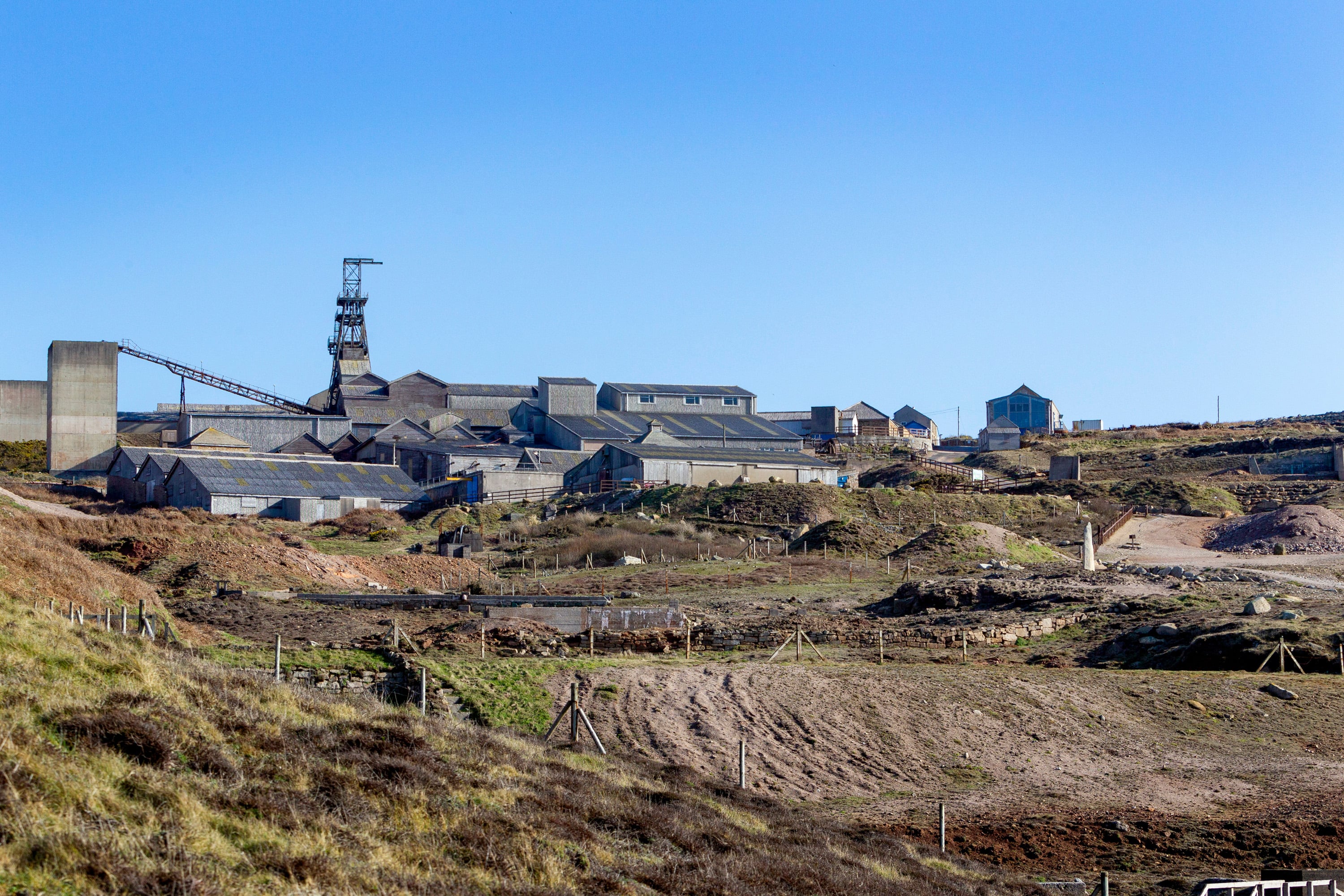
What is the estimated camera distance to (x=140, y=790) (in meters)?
9.80

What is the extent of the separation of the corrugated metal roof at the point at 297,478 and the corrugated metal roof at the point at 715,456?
13.1 metres

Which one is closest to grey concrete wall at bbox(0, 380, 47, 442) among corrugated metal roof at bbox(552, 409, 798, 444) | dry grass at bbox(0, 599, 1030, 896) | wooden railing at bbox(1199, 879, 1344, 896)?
corrugated metal roof at bbox(552, 409, 798, 444)

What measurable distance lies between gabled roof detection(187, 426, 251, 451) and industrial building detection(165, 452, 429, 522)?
41.7ft

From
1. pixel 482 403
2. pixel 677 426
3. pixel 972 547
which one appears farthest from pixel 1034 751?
pixel 482 403

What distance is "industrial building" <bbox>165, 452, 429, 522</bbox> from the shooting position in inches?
2616

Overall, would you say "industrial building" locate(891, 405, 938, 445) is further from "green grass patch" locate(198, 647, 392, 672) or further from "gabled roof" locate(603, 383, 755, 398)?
"green grass patch" locate(198, 647, 392, 672)

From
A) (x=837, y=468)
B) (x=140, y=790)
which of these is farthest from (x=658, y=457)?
(x=140, y=790)

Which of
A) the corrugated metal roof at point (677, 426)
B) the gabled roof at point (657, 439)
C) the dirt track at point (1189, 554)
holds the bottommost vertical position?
the dirt track at point (1189, 554)

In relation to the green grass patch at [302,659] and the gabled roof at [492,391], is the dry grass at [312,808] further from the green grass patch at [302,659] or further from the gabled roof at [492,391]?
the gabled roof at [492,391]

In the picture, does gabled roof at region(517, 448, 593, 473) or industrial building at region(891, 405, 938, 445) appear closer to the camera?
gabled roof at region(517, 448, 593, 473)

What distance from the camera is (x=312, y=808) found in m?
10.5

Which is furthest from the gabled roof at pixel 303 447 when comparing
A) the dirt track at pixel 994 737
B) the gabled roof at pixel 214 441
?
the dirt track at pixel 994 737

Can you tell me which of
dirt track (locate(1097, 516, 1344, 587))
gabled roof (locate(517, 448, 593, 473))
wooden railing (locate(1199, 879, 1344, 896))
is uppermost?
gabled roof (locate(517, 448, 593, 473))

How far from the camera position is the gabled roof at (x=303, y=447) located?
293 ft
